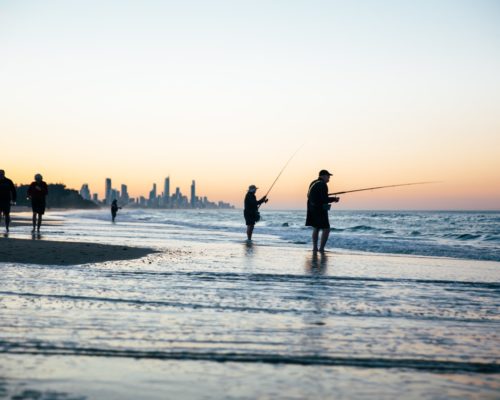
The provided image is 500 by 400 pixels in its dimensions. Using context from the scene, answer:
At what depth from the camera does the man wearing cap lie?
41.5 ft

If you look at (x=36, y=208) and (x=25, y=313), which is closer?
(x=25, y=313)

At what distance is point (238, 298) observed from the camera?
198 inches

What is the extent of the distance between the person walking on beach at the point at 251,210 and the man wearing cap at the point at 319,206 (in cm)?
399

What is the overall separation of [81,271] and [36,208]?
35.7 feet

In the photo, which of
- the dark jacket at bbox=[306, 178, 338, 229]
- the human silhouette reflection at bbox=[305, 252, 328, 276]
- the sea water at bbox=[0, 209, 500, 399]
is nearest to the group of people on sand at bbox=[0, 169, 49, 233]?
the dark jacket at bbox=[306, 178, 338, 229]

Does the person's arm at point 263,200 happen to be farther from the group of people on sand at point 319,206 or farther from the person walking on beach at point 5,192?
the person walking on beach at point 5,192

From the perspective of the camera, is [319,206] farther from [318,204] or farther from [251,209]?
[251,209]

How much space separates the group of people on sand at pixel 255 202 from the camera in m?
12.7

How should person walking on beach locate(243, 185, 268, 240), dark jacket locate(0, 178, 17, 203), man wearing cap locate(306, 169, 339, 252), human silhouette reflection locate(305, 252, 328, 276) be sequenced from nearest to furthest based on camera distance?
human silhouette reflection locate(305, 252, 328, 276), man wearing cap locate(306, 169, 339, 252), dark jacket locate(0, 178, 17, 203), person walking on beach locate(243, 185, 268, 240)

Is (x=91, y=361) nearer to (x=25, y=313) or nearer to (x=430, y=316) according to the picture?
(x=25, y=313)

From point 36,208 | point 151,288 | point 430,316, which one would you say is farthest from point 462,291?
point 36,208

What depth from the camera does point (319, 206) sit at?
12.8 metres

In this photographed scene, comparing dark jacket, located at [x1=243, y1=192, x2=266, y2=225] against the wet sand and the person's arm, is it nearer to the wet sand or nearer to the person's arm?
the person's arm

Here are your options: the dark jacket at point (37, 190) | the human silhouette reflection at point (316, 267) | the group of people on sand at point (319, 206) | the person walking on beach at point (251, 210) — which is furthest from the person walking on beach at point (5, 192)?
the human silhouette reflection at point (316, 267)
